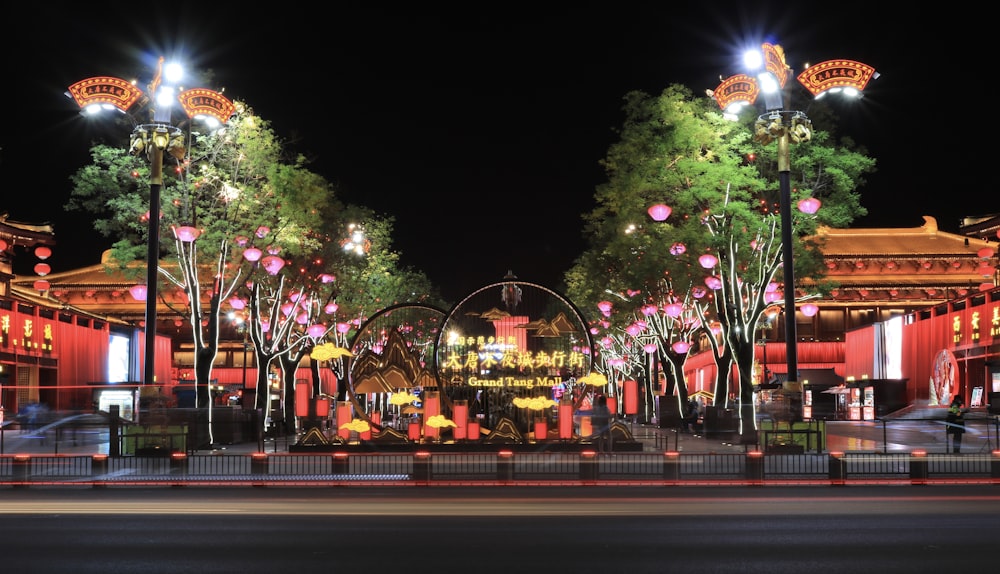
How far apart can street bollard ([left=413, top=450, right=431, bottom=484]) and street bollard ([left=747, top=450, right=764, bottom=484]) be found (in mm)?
6066

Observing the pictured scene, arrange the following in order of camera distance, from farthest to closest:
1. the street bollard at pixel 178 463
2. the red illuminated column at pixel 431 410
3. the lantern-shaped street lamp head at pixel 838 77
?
the red illuminated column at pixel 431 410, the lantern-shaped street lamp head at pixel 838 77, the street bollard at pixel 178 463

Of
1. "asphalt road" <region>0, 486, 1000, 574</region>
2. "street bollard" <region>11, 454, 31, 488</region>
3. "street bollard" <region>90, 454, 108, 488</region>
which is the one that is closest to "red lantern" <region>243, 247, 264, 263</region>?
"street bollard" <region>90, 454, 108, 488</region>

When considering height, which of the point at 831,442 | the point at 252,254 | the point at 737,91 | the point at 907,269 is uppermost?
the point at 737,91

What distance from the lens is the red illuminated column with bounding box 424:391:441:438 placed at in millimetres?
31109

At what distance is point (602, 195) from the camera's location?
117ft

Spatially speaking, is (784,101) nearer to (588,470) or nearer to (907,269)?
(588,470)

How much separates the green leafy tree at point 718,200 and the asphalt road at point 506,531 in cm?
1378

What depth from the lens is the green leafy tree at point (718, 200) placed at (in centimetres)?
3128

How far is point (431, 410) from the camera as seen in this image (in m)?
31.1

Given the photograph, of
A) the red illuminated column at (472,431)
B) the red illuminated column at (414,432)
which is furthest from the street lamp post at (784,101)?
the red illuminated column at (414,432)

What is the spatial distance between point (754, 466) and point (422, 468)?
6543mm

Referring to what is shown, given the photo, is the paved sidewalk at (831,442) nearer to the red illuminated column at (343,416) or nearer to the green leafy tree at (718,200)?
the red illuminated column at (343,416)

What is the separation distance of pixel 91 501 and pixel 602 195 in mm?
21823

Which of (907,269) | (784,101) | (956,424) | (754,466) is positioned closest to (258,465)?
(754,466)
